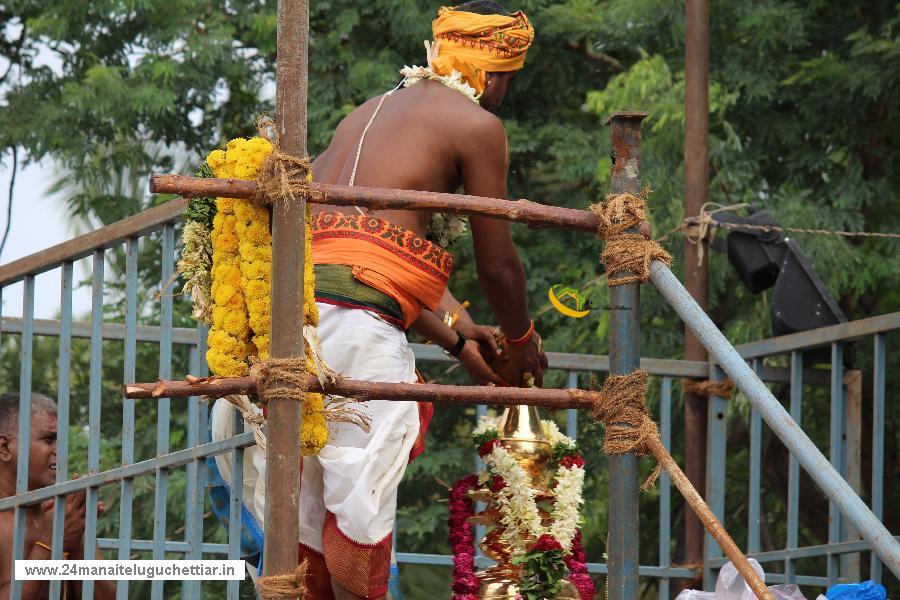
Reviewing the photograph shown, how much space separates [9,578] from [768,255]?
13.3ft

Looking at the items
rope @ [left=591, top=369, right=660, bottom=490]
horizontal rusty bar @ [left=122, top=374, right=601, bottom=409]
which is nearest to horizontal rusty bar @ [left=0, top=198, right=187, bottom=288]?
horizontal rusty bar @ [left=122, top=374, right=601, bottom=409]

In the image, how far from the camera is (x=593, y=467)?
9812 millimetres

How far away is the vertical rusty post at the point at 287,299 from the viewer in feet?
11.0

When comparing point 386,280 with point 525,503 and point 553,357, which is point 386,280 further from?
point 553,357

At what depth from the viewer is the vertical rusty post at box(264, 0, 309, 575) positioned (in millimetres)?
3352

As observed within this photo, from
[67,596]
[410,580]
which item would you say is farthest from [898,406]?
[67,596]

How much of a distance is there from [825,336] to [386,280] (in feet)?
7.85

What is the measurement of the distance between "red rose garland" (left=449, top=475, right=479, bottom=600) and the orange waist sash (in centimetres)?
82

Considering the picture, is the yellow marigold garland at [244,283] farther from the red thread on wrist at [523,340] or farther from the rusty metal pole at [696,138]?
the rusty metal pole at [696,138]

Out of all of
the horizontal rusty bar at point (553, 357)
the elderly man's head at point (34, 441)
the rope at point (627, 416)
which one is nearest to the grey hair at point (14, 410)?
the elderly man's head at point (34, 441)

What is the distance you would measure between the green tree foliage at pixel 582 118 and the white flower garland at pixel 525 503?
3.69m

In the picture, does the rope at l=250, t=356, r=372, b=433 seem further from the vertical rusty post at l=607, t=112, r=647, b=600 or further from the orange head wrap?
the orange head wrap

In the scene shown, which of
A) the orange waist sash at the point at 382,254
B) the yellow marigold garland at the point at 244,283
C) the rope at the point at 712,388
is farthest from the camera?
the rope at the point at 712,388

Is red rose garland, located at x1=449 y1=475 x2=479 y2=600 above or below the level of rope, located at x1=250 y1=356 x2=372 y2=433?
below
